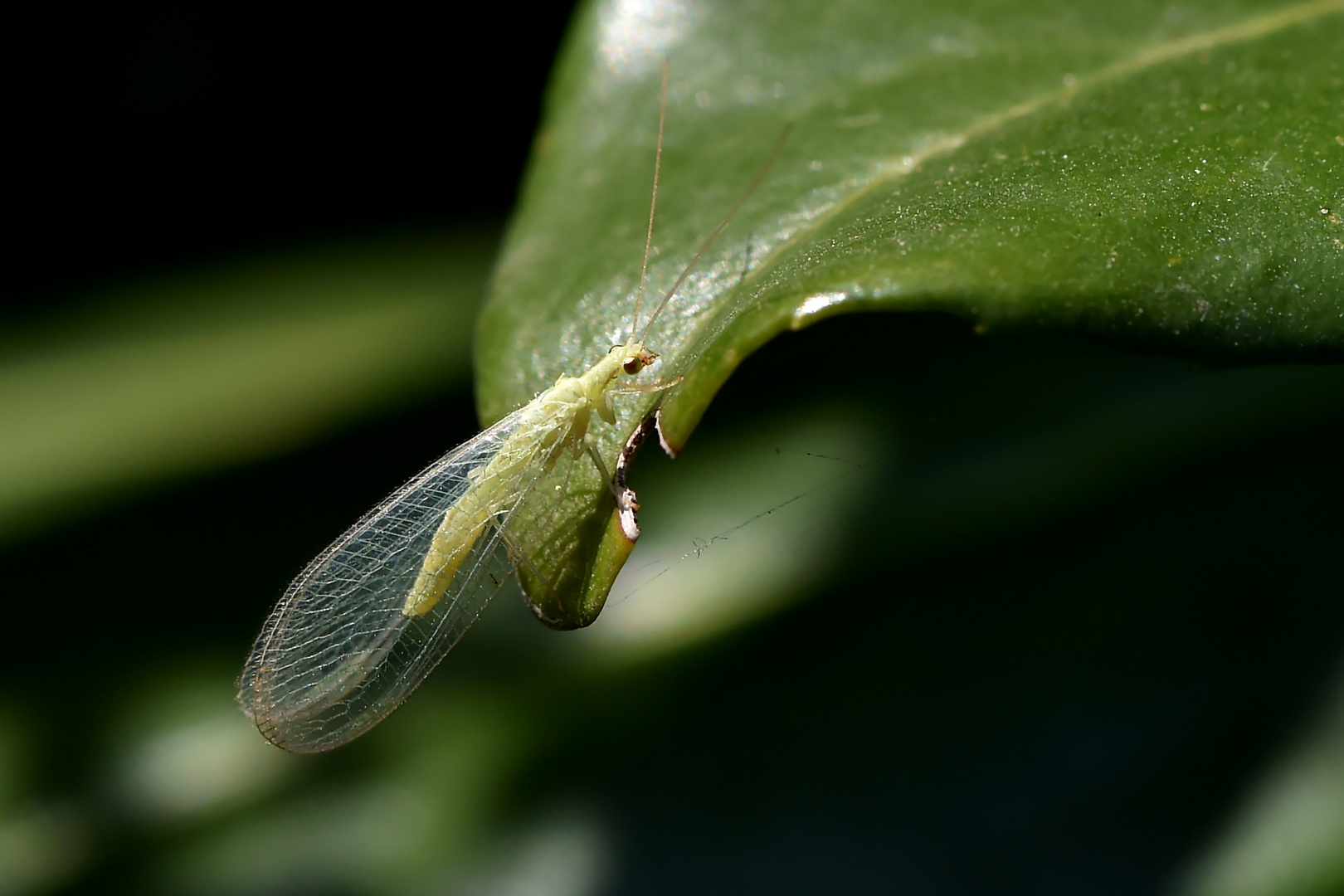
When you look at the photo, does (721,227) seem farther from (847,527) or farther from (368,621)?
(847,527)

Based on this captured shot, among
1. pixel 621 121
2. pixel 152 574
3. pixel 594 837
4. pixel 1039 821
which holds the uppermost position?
pixel 621 121

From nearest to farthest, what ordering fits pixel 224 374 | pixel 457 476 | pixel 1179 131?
1. pixel 1179 131
2. pixel 457 476
3. pixel 224 374

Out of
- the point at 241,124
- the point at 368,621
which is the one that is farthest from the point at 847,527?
the point at 241,124

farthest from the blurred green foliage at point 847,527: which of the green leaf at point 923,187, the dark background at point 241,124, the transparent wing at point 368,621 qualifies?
the dark background at point 241,124

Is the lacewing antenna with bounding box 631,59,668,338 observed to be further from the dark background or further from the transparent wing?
the dark background

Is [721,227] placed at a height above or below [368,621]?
above

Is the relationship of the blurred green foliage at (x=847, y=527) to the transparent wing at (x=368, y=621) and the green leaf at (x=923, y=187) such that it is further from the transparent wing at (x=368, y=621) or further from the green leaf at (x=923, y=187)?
the transparent wing at (x=368, y=621)

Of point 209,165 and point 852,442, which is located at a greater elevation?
point 209,165

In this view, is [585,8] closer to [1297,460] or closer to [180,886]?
[1297,460]

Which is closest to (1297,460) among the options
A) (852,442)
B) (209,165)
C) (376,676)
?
(852,442)
